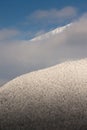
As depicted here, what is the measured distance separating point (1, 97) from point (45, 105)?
4.57 metres

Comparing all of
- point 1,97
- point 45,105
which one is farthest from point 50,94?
point 1,97

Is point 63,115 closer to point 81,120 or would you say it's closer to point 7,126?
point 81,120

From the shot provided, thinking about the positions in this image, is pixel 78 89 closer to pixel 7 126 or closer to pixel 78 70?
pixel 78 70

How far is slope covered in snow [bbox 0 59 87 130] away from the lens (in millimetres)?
31781

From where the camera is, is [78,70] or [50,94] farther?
[78,70]

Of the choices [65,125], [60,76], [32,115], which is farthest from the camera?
[60,76]

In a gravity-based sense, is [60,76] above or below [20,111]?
above

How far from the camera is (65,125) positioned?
31.1 m

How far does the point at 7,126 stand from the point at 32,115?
7.62 ft

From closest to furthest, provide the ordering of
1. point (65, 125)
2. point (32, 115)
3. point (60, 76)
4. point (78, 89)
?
point (65, 125), point (32, 115), point (78, 89), point (60, 76)

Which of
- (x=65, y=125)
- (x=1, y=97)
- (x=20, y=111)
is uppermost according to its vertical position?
(x=1, y=97)

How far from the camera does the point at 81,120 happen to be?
3133 cm

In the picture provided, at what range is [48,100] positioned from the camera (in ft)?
114

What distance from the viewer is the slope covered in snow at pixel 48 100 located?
31781 mm
